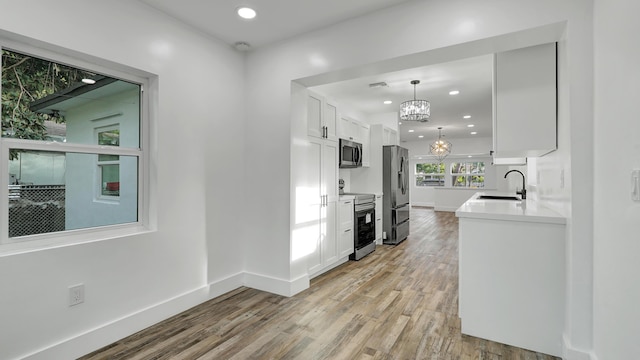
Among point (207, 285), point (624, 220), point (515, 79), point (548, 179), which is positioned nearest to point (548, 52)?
point (515, 79)

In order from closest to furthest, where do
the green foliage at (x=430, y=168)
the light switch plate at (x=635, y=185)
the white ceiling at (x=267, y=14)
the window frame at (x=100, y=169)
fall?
the light switch plate at (x=635, y=185)
the window frame at (x=100, y=169)
the white ceiling at (x=267, y=14)
the green foliage at (x=430, y=168)

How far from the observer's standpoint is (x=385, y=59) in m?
2.52

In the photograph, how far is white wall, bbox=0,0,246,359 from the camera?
6.14 feet

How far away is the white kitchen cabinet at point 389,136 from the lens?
18.6 ft

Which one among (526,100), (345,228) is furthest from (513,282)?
(345,228)

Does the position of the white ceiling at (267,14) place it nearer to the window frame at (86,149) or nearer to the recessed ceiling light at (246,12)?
the recessed ceiling light at (246,12)

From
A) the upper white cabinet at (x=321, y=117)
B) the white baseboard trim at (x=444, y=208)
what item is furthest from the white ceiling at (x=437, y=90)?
the white baseboard trim at (x=444, y=208)

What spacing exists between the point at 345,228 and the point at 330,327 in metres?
1.92

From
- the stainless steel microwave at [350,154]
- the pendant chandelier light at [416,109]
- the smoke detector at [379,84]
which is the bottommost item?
the stainless steel microwave at [350,154]

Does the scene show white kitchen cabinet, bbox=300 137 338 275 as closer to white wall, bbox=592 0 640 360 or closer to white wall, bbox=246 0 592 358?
white wall, bbox=246 0 592 358

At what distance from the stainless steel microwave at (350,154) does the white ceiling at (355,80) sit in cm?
87

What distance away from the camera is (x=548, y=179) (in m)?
2.78

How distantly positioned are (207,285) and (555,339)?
112 inches

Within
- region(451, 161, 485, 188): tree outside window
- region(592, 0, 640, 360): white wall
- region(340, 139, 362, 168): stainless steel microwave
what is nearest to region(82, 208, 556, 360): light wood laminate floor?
region(592, 0, 640, 360): white wall
